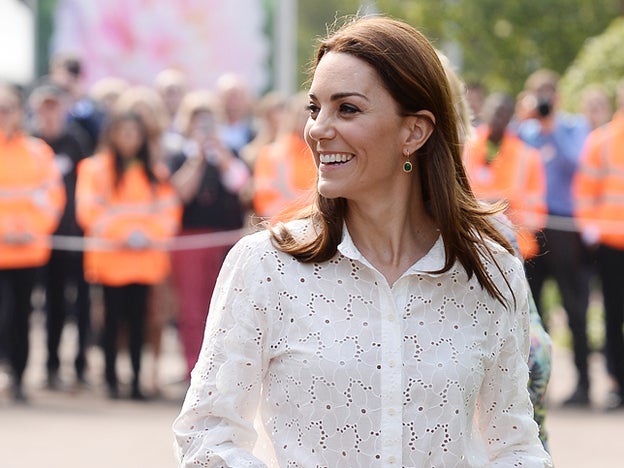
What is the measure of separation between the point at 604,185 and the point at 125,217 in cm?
330

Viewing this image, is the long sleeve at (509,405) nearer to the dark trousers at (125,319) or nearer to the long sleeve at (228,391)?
the long sleeve at (228,391)

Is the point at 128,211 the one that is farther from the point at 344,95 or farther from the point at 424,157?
the point at 344,95

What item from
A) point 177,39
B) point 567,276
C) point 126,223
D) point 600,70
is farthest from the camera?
point 177,39

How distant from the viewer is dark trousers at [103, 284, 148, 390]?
10.6 m

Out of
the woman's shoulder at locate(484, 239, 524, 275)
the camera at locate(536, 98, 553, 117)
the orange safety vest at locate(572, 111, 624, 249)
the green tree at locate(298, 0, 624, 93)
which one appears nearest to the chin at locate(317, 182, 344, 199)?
the woman's shoulder at locate(484, 239, 524, 275)

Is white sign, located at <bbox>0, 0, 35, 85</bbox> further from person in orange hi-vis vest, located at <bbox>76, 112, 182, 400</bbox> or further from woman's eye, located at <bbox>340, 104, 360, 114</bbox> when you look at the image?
woman's eye, located at <bbox>340, 104, 360, 114</bbox>

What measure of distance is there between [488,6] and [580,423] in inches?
584

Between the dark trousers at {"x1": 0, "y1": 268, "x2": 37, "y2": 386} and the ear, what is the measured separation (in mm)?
7418

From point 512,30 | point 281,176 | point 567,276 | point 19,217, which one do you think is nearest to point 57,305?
point 19,217

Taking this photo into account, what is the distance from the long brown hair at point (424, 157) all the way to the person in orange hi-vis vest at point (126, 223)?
703cm

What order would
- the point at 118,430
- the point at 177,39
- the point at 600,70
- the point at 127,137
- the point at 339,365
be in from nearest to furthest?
the point at 339,365 < the point at 118,430 < the point at 127,137 < the point at 600,70 < the point at 177,39

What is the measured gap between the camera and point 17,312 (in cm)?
1048

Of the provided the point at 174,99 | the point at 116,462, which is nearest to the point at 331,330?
the point at 116,462

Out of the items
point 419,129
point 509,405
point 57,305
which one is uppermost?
point 419,129
